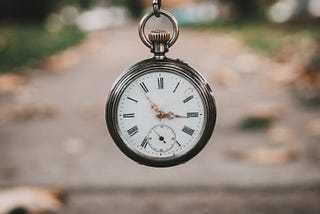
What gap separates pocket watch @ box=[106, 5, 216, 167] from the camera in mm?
1835

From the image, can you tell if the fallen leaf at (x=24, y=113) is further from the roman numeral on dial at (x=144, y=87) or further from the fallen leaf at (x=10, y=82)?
the roman numeral on dial at (x=144, y=87)

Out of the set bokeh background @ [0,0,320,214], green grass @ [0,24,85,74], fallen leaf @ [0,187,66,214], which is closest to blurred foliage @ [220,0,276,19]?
green grass @ [0,24,85,74]

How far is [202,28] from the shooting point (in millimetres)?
21219

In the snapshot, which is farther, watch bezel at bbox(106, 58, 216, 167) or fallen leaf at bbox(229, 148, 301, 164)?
fallen leaf at bbox(229, 148, 301, 164)

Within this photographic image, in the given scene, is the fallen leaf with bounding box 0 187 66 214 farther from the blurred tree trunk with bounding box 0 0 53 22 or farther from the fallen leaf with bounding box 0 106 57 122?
the blurred tree trunk with bounding box 0 0 53 22

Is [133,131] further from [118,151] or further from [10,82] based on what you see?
[10,82]

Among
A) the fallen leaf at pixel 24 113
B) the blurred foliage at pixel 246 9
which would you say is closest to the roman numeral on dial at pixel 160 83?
the fallen leaf at pixel 24 113

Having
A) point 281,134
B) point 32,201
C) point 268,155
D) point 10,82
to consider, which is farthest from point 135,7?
point 32,201

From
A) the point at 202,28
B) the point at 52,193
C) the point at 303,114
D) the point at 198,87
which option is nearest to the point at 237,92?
the point at 303,114

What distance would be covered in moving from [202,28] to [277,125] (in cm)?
1606

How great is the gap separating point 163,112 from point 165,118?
0.02 meters

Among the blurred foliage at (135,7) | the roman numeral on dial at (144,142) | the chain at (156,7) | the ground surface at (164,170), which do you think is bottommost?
the roman numeral on dial at (144,142)

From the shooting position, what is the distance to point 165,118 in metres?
1.83

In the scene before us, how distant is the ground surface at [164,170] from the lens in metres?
3.58
